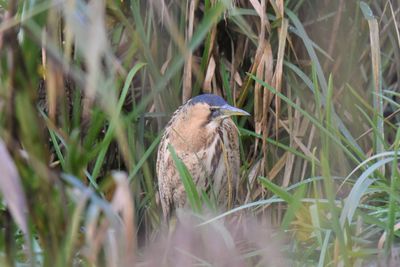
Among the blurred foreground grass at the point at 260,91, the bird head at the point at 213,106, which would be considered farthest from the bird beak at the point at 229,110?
the blurred foreground grass at the point at 260,91

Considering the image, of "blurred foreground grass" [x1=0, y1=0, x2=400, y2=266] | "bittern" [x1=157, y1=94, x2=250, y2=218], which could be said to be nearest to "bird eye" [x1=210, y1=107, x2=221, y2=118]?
"bittern" [x1=157, y1=94, x2=250, y2=218]

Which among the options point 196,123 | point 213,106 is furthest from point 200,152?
point 213,106

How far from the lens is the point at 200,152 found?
12.2 ft

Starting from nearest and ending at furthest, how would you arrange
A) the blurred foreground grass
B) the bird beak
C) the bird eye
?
the blurred foreground grass
the bird beak
the bird eye

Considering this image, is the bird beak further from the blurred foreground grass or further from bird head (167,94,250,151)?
the blurred foreground grass

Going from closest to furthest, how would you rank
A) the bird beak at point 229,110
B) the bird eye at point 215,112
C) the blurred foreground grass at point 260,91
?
the blurred foreground grass at point 260,91 → the bird beak at point 229,110 → the bird eye at point 215,112

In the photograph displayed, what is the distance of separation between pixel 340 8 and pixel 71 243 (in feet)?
7.71

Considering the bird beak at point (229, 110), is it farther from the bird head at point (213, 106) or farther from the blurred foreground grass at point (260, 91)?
the blurred foreground grass at point (260, 91)

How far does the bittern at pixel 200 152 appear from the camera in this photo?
360cm

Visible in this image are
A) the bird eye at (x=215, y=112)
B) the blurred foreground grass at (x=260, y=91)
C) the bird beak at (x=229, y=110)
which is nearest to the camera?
the blurred foreground grass at (x=260, y=91)

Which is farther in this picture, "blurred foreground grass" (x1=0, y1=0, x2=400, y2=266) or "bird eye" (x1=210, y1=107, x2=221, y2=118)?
"bird eye" (x1=210, y1=107, x2=221, y2=118)

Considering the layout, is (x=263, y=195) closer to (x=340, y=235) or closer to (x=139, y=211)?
(x=139, y=211)

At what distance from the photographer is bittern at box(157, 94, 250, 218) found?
142 inches

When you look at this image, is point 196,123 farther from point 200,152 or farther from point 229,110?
point 229,110
